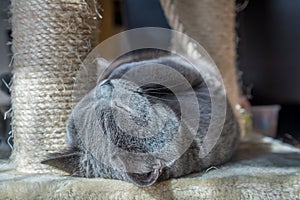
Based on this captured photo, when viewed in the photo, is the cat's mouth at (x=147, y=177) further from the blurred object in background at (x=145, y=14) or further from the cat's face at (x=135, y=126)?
the blurred object in background at (x=145, y=14)

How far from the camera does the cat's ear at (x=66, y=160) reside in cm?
85

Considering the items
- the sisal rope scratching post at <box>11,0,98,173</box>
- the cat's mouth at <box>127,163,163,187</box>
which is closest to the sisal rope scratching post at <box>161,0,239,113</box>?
the sisal rope scratching post at <box>11,0,98,173</box>

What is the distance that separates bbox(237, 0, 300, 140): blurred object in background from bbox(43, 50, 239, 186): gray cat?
1.29 meters

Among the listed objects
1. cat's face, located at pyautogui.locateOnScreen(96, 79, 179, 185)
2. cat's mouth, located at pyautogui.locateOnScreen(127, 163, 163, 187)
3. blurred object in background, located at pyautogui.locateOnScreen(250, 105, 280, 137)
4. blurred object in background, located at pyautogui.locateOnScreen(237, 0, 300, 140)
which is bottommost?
blurred object in background, located at pyautogui.locateOnScreen(250, 105, 280, 137)

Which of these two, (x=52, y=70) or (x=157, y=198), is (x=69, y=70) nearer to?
(x=52, y=70)

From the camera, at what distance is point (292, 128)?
7.00 feet

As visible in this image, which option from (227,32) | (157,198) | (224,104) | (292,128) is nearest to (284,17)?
(292,128)

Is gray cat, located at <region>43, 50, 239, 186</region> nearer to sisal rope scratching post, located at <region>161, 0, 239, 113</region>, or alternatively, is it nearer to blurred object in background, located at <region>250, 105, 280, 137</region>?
sisal rope scratching post, located at <region>161, 0, 239, 113</region>

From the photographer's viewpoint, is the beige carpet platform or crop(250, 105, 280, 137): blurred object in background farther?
crop(250, 105, 280, 137): blurred object in background

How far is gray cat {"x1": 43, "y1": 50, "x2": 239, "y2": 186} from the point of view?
0.79m

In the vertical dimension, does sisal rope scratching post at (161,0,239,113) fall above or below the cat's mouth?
above

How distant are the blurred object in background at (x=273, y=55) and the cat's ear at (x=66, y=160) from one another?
147cm

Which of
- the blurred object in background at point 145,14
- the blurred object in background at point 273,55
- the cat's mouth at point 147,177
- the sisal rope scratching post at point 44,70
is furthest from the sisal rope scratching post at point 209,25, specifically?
the cat's mouth at point 147,177

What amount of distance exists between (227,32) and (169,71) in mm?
611
